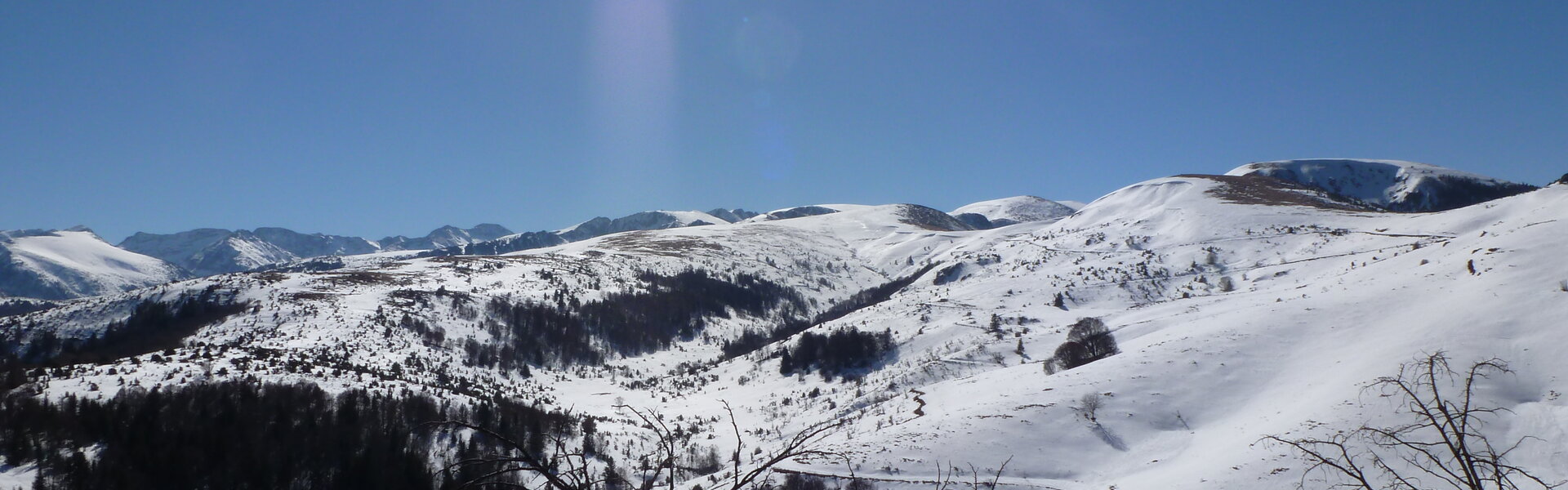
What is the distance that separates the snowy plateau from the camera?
25.4m

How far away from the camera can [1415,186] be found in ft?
575

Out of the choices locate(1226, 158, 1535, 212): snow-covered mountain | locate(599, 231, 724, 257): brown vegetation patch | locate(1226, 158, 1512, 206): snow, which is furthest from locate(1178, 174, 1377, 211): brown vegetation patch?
locate(599, 231, 724, 257): brown vegetation patch

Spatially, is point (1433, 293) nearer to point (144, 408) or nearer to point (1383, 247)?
point (1383, 247)

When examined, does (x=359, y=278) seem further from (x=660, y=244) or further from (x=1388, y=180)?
(x=1388, y=180)

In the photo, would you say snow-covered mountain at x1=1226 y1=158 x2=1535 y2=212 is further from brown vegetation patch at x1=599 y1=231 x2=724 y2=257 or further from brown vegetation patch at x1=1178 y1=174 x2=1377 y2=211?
brown vegetation patch at x1=599 y1=231 x2=724 y2=257

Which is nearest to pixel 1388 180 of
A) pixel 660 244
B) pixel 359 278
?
pixel 660 244

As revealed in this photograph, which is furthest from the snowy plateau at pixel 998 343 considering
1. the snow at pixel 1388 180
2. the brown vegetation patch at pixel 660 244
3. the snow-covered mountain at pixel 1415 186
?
the snow at pixel 1388 180

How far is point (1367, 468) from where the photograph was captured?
814 inches

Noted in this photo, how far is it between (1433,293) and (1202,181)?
11217cm

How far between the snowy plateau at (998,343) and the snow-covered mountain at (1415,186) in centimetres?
8519

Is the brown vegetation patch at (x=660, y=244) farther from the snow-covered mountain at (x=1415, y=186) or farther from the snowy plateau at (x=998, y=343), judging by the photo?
the snow-covered mountain at (x=1415, y=186)

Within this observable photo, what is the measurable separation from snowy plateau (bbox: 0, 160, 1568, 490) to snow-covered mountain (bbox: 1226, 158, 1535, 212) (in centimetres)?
8519

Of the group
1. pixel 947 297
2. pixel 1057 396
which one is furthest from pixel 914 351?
pixel 1057 396

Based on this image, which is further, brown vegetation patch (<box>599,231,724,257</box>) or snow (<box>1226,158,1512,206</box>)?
snow (<box>1226,158,1512,206</box>)
